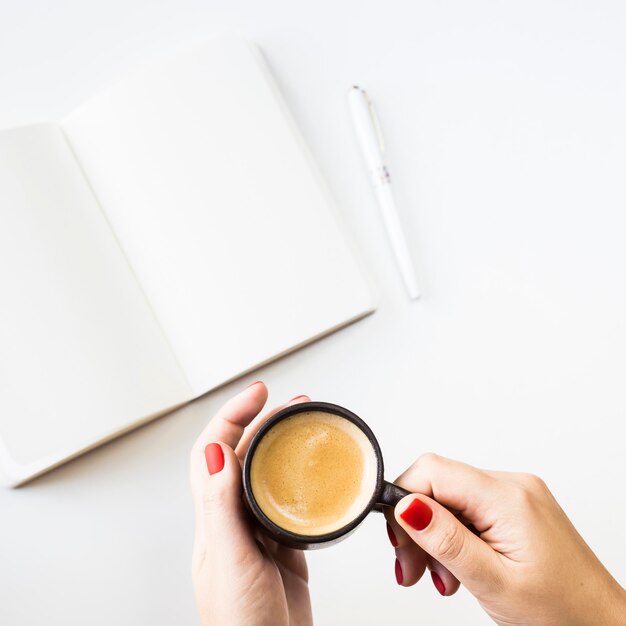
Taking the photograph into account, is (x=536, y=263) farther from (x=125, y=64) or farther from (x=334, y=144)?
(x=125, y=64)

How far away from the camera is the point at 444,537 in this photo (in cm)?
67

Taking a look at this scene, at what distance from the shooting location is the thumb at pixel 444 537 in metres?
0.67

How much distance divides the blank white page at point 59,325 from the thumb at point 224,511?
22 cm

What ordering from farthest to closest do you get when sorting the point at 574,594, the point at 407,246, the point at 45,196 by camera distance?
the point at 407,246 < the point at 45,196 < the point at 574,594

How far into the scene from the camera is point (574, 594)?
2.33 ft

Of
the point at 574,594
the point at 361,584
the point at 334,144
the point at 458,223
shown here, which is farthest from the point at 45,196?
the point at 574,594

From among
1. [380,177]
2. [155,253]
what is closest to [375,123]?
[380,177]

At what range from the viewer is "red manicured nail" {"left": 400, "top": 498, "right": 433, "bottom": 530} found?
2.18 ft

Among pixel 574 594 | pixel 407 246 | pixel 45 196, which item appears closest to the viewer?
pixel 574 594

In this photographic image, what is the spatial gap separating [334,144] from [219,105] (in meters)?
0.20

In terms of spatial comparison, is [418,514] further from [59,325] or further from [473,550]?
[59,325]

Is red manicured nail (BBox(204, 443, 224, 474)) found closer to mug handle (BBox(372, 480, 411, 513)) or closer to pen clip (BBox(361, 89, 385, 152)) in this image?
mug handle (BBox(372, 480, 411, 513))

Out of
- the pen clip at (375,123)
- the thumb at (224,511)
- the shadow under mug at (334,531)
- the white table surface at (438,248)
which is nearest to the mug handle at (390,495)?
the shadow under mug at (334,531)

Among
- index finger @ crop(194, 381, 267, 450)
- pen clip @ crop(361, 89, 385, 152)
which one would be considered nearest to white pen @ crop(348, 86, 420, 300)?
pen clip @ crop(361, 89, 385, 152)
